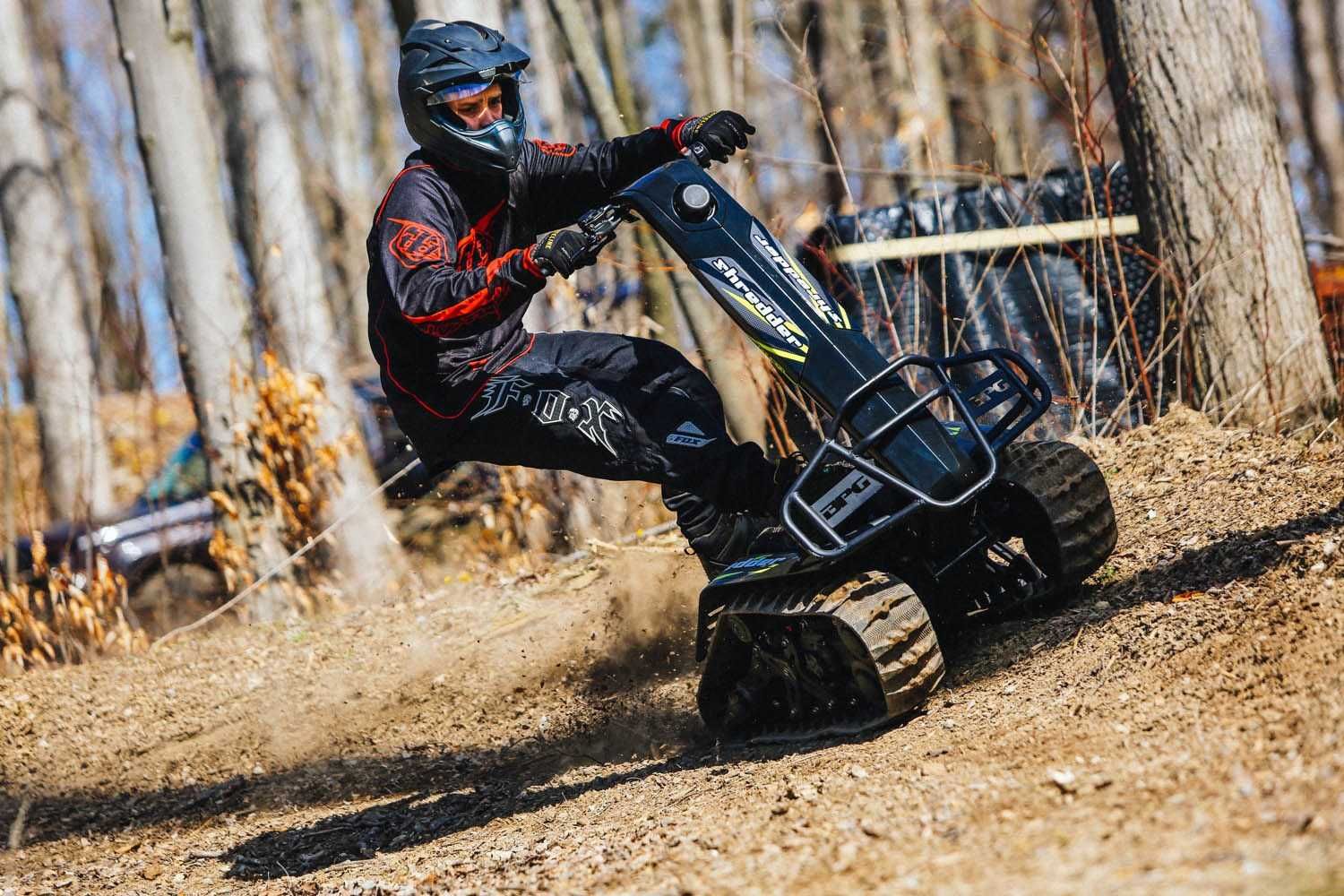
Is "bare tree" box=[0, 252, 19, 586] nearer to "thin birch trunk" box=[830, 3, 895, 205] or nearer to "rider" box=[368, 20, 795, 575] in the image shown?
"rider" box=[368, 20, 795, 575]

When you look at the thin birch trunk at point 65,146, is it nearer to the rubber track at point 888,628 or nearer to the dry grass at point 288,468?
the dry grass at point 288,468

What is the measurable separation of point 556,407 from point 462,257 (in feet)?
2.42

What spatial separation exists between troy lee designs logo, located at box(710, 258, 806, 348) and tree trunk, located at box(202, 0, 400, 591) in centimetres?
482

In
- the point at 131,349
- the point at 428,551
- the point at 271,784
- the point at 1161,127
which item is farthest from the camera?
the point at 428,551

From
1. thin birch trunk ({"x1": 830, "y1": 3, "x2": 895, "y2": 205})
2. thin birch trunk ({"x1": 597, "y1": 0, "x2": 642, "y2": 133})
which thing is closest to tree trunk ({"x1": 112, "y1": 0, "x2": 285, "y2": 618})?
thin birch trunk ({"x1": 597, "y1": 0, "x2": 642, "y2": 133})

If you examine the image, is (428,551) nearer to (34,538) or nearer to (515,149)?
(34,538)

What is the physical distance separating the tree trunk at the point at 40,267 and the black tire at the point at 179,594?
6.19ft

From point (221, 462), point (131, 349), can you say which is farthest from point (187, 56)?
point (221, 462)

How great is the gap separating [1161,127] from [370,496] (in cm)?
521

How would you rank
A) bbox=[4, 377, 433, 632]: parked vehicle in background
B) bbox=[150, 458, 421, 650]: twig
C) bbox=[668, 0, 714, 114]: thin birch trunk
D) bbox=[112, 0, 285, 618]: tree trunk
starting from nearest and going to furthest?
bbox=[150, 458, 421, 650]: twig → bbox=[112, 0, 285, 618]: tree trunk → bbox=[4, 377, 433, 632]: parked vehicle in background → bbox=[668, 0, 714, 114]: thin birch trunk

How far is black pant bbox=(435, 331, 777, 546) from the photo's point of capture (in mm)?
4680

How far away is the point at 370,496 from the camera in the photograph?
867 centimetres

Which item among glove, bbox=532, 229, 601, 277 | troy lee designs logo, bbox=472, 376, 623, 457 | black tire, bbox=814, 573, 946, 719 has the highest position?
glove, bbox=532, 229, 601, 277

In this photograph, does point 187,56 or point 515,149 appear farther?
point 187,56
